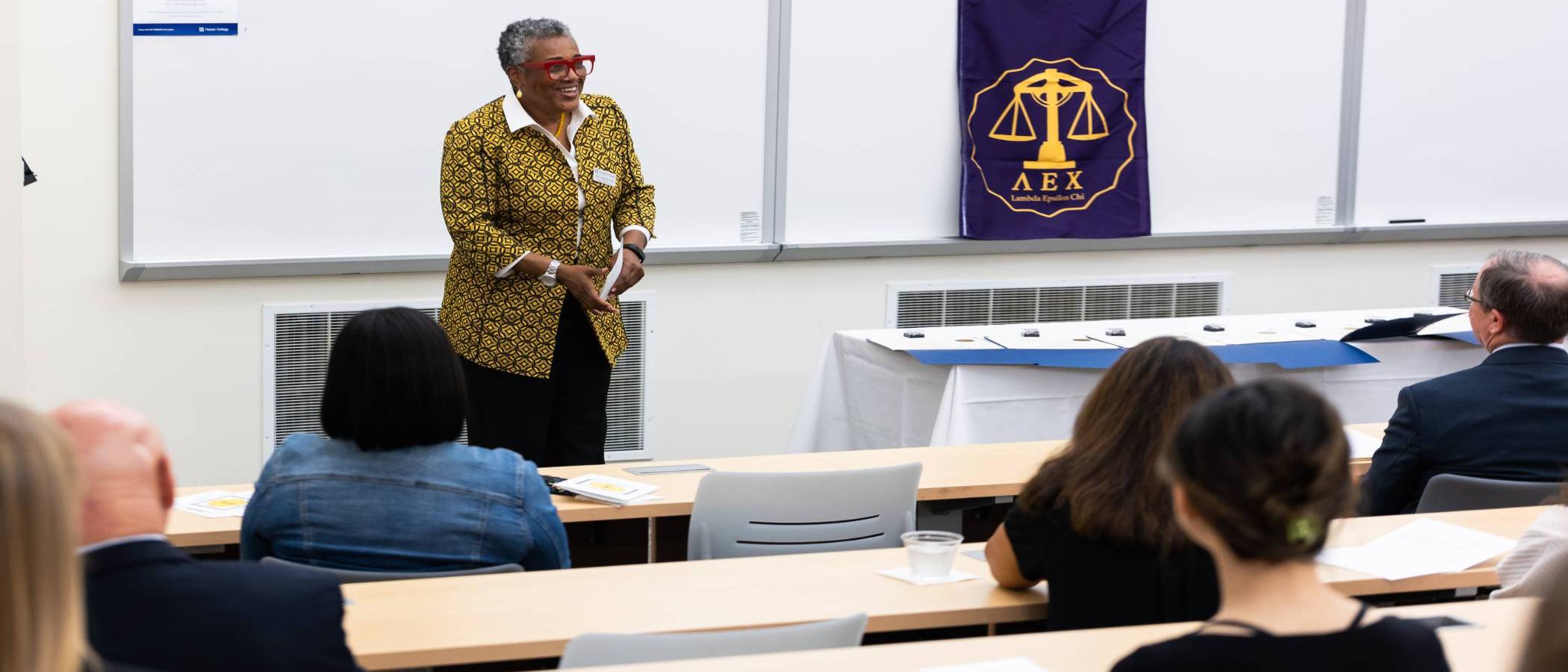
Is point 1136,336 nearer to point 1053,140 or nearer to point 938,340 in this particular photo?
point 938,340

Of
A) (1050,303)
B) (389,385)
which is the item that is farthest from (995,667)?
(1050,303)

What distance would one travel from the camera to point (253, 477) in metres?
5.44

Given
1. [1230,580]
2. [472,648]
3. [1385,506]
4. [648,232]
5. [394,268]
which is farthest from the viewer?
[394,268]

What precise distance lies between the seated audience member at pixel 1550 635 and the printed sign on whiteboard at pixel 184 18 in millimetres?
4638

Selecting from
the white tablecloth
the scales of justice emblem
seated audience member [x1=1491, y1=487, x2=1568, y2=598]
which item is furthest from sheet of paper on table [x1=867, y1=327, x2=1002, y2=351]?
seated audience member [x1=1491, y1=487, x2=1568, y2=598]

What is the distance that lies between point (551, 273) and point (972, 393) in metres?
1.28

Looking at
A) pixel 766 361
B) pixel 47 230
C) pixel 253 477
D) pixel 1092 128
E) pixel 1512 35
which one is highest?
pixel 1512 35

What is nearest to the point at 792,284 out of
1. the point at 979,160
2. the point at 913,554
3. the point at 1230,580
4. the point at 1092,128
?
the point at 979,160

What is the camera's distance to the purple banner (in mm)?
6098

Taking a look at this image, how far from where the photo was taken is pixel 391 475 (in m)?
2.52

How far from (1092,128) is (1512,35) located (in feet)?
6.66

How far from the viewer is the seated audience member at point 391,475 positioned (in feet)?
8.21

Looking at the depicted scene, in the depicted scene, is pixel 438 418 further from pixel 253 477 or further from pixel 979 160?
pixel 979 160

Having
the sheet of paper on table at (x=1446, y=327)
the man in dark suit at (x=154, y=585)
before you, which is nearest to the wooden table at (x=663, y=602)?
the man in dark suit at (x=154, y=585)
